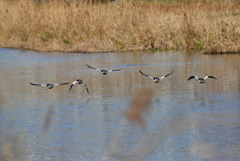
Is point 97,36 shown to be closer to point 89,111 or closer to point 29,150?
point 89,111

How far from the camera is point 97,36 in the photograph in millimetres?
23688

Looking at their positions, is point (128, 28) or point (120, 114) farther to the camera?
point (128, 28)

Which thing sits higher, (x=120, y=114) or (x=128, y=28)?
(x=128, y=28)

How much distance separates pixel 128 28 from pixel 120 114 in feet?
46.3

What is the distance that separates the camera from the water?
716cm

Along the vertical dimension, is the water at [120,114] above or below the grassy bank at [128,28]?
below

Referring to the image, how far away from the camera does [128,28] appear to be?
23484mm

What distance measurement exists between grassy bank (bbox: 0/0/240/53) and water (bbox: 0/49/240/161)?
9.89 ft

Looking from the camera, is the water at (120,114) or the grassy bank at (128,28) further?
the grassy bank at (128,28)

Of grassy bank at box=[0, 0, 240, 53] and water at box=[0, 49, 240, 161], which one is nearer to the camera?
water at box=[0, 49, 240, 161]

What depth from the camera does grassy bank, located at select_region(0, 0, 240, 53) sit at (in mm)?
20645

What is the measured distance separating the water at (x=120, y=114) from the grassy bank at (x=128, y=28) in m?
3.01

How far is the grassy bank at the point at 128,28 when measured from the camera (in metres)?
20.6

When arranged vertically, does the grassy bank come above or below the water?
above
